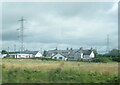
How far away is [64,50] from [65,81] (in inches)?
3565

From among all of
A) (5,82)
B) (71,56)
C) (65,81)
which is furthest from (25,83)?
(71,56)

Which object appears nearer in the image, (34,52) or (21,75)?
(21,75)

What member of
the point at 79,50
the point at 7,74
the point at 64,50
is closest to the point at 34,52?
the point at 64,50

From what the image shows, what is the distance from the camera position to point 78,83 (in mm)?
11734

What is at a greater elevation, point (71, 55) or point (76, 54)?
point (76, 54)

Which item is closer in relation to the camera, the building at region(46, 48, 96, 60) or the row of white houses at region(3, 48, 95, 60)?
the row of white houses at region(3, 48, 95, 60)

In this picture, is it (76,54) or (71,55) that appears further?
(71,55)

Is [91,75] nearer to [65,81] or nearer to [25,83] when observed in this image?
[65,81]

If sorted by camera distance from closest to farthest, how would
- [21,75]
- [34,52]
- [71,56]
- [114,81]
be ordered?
[114,81]
[21,75]
[71,56]
[34,52]

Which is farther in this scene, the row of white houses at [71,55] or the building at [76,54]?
the building at [76,54]

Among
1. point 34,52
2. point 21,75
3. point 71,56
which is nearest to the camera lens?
point 21,75

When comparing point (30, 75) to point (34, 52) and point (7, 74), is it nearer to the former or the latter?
point (7, 74)

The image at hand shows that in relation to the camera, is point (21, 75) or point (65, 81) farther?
point (21, 75)

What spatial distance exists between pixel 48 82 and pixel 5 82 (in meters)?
2.47
